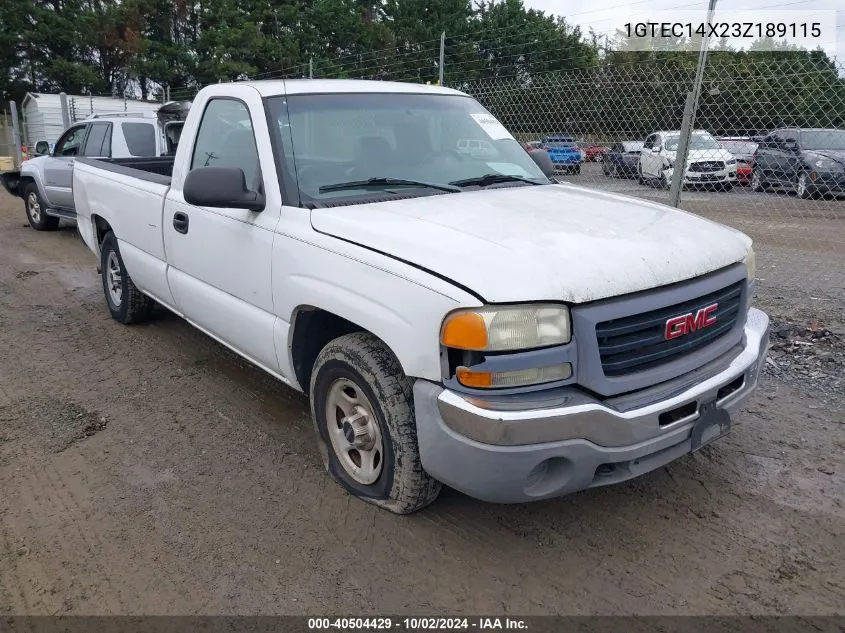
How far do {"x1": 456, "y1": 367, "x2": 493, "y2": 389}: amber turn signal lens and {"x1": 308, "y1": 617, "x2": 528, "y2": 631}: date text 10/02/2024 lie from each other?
2.84ft

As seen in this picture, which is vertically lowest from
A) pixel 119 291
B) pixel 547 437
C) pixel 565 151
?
pixel 119 291

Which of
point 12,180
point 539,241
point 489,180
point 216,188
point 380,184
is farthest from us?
point 12,180

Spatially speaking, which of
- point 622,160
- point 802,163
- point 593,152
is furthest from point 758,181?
point 593,152

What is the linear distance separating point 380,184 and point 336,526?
1.69 metres

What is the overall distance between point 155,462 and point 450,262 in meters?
2.09

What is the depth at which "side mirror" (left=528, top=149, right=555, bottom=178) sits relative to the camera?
4483 mm

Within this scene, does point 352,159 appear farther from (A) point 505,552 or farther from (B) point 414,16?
(B) point 414,16

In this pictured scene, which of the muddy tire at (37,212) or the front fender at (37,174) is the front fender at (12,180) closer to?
the muddy tire at (37,212)

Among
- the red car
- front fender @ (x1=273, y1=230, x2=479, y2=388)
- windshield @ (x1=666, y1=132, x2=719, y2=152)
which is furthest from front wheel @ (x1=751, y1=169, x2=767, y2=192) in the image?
front fender @ (x1=273, y1=230, x2=479, y2=388)

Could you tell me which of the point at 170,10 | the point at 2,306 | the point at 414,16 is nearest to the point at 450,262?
the point at 2,306

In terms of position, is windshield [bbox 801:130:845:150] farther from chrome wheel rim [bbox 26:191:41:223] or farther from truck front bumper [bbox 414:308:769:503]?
chrome wheel rim [bbox 26:191:41:223]

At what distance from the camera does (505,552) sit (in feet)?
9.47

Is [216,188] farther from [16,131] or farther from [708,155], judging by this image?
[16,131]

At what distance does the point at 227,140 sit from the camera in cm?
400
